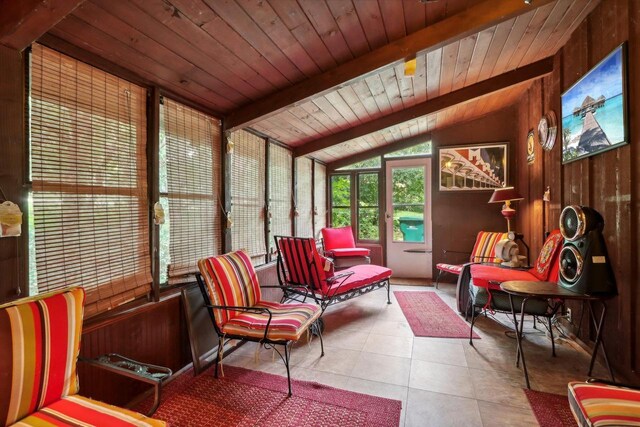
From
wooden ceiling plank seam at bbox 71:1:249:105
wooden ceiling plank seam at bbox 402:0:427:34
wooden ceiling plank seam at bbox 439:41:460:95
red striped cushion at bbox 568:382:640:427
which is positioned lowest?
red striped cushion at bbox 568:382:640:427

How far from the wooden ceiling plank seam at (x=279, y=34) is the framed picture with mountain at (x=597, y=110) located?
2.17 metres

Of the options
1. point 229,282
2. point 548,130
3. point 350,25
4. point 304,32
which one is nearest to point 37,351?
point 229,282

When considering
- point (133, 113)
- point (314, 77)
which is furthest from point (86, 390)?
point (314, 77)

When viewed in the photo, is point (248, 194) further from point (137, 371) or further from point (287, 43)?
point (137, 371)

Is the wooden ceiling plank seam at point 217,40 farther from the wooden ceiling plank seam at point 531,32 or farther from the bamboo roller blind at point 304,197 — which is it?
the bamboo roller blind at point 304,197

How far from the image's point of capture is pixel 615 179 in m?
2.11

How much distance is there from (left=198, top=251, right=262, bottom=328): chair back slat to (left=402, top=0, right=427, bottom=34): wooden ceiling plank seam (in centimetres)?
228

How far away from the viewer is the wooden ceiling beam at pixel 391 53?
205cm

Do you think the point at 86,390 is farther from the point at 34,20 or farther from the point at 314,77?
the point at 314,77

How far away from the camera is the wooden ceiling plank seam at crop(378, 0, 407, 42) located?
186 centimetres

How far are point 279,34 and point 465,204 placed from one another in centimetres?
436

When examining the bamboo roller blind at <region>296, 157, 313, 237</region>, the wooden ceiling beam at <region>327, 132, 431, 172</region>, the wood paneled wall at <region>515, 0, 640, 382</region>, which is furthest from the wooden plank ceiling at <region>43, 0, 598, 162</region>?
the wooden ceiling beam at <region>327, 132, 431, 172</region>

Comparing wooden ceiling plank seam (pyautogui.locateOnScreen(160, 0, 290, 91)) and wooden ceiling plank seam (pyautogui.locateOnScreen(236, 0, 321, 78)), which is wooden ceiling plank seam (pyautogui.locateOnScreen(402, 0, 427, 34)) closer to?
wooden ceiling plank seam (pyautogui.locateOnScreen(236, 0, 321, 78))

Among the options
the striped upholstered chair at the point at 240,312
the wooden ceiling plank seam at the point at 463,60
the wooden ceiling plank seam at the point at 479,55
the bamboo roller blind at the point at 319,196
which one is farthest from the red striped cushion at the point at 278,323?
the bamboo roller blind at the point at 319,196
